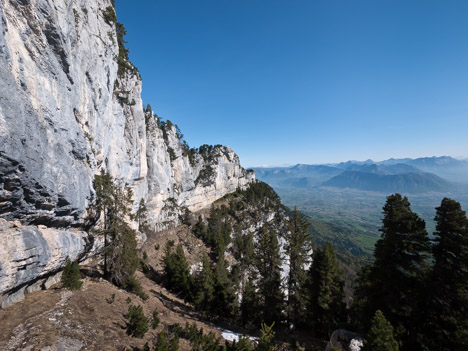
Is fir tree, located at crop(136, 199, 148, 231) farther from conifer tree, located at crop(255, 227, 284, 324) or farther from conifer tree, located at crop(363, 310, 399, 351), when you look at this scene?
conifer tree, located at crop(363, 310, 399, 351)

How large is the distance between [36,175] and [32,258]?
5.42m

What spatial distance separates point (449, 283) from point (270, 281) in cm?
1425

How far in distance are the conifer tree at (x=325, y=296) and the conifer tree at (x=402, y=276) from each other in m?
6.55

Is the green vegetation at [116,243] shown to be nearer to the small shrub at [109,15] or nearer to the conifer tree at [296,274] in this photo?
the conifer tree at [296,274]

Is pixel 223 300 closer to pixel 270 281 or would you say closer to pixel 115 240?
pixel 270 281

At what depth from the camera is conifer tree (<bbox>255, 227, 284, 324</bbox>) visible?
21.6 m

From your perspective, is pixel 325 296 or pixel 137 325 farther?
pixel 325 296

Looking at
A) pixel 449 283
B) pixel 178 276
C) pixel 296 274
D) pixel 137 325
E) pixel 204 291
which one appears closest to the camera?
pixel 137 325

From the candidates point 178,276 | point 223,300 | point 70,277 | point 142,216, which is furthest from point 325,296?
point 142,216

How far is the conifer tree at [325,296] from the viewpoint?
22203mm

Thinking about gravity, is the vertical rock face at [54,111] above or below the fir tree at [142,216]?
above

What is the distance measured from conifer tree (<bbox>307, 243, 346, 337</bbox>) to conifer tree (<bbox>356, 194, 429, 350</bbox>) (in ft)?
21.5

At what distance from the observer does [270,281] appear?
22000mm

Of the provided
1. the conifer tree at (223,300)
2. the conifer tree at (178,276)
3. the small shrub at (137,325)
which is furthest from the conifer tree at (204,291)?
the small shrub at (137,325)
